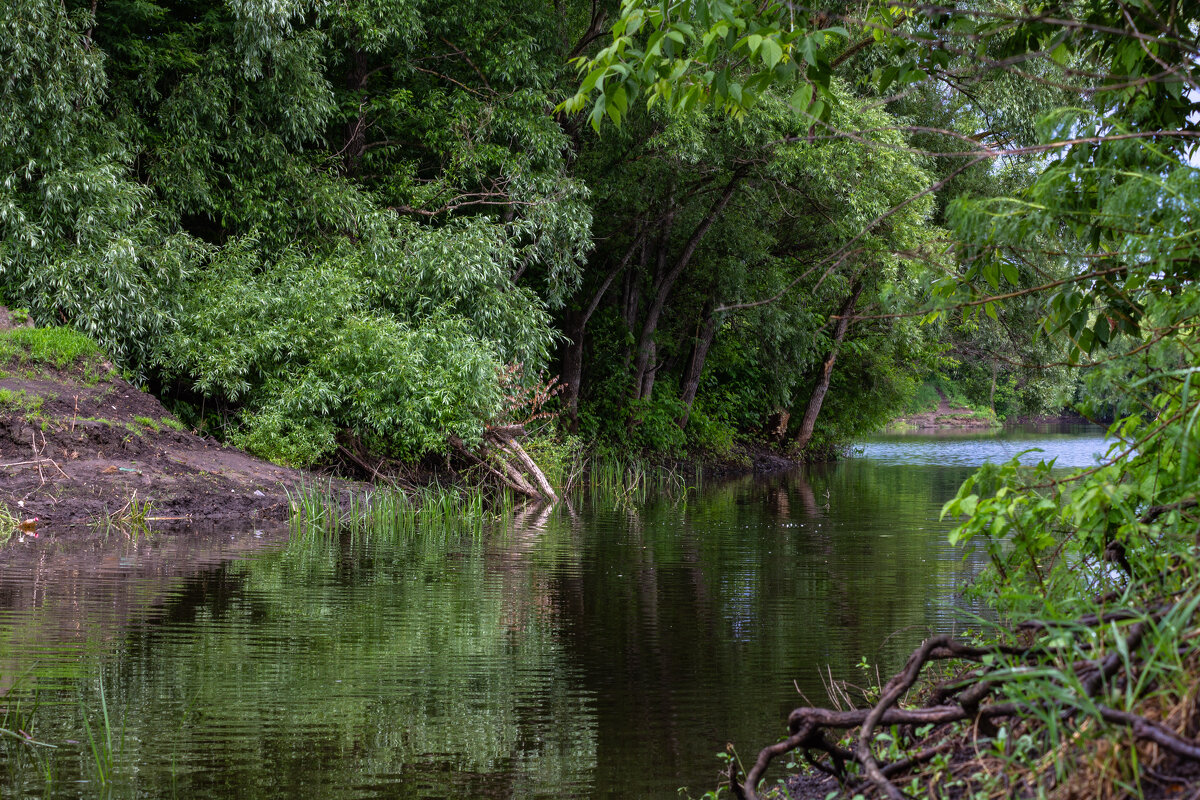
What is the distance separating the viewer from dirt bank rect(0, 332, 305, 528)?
12805 mm

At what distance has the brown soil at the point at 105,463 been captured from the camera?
12773 mm

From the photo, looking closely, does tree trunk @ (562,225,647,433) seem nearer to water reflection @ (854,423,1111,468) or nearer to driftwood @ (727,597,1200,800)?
water reflection @ (854,423,1111,468)

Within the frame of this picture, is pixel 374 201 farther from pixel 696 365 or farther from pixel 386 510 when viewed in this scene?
pixel 696 365

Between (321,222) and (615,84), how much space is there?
16.0 metres

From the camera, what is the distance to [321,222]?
62.8 ft

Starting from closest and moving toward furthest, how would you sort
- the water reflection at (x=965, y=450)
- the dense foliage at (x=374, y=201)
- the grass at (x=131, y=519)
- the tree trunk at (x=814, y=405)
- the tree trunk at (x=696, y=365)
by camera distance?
the grass at (x=131, y=519) → the dense foliage at (x=374, y=201) → the tree trunk at (x=696, y=365) → the water reflection at (x=965, y=450) → the tree trunk at (x=814, y=405)

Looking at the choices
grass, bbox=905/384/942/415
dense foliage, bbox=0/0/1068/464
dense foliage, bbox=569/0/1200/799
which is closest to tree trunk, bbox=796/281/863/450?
dense foliage, bbox=0/0/1068/464

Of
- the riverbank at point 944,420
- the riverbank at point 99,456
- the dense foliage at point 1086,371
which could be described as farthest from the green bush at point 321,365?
the riverbank at point 944,420

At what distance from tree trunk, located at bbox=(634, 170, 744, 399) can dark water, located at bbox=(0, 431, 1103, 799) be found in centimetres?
1148

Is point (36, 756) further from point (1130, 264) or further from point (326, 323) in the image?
point (326, 323)

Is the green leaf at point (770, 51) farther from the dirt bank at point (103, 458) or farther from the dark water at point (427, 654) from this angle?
the dirt bank at point (103, 458)

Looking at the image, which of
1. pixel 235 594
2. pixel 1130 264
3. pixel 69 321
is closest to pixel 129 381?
pixel 69 321

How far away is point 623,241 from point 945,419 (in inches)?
1905

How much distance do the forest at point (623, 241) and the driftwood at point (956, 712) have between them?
2cm
